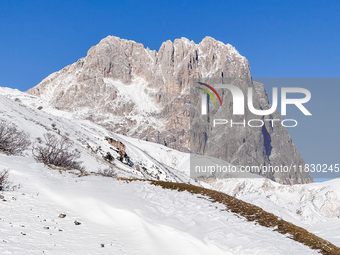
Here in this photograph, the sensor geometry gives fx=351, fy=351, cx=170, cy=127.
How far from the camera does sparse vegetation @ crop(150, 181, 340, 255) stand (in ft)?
37.3

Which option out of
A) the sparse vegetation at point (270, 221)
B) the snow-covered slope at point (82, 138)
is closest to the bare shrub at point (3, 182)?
the sparse vegetation at point (270, 221)

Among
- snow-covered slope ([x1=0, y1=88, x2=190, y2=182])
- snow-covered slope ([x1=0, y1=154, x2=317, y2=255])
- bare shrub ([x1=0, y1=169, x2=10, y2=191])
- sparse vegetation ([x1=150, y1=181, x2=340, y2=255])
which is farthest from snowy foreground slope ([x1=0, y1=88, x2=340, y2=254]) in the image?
snow-covered slope ([x1=0, y1=88, x2=190, y2=182])

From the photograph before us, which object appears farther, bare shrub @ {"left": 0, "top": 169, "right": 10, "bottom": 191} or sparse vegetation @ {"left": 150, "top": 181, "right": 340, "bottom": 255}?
bare shrub @ {"left": 0, "top": 169, "right": 10, "bottom": 191}

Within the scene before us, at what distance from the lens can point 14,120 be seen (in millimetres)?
38812

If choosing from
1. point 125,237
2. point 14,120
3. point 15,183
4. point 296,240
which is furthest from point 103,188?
point 14,120

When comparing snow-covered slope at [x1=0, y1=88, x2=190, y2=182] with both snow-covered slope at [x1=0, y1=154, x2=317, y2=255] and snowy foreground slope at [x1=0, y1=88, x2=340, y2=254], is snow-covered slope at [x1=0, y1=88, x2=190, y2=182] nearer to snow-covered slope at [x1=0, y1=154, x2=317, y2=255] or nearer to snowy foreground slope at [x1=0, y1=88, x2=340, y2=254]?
snowy foreground slope at [x1=0, y1=88, x2=340, y2=254]

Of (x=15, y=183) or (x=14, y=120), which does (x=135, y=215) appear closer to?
(x=15, y=183)

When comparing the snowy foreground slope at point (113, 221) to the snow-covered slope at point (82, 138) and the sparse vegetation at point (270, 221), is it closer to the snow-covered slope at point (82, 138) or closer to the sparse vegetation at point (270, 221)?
the sparse vegetation at point (270, 221)

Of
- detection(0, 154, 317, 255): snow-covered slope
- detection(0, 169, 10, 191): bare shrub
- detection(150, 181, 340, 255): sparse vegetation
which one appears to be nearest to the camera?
detection(0, 154, 317, 255): snow-covered slope

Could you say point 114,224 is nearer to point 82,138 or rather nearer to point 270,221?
point 270,221

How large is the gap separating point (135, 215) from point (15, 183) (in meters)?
5.31

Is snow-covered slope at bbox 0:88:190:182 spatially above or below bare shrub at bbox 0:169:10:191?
above

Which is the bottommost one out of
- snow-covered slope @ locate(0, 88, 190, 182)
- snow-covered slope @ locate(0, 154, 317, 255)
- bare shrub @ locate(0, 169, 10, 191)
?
snow-covered slope @ locate(0, 154, 317, 255)

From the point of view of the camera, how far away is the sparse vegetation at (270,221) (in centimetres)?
1136
